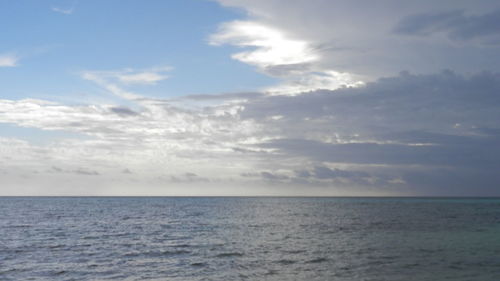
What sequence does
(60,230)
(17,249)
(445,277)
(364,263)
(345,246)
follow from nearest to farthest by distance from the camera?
(445,277)
(364,263)
(17,249)
(345,246)
(60,230)

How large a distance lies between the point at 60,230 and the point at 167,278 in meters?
39.1

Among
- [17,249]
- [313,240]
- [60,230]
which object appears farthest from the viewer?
[60,230]

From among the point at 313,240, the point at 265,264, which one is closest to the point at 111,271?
the point at 265,264

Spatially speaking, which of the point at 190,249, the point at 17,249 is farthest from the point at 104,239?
the point at 190,249

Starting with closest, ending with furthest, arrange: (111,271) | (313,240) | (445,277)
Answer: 1. (445,277)
2. (111,271)
3. (313,240)

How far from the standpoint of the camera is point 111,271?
32.1m

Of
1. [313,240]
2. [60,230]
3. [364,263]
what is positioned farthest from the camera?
[60,230]

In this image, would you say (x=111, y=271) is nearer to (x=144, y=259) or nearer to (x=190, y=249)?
(x=144, y=259)

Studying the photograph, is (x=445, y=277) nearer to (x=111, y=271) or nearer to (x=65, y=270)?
(x=111, y=271)

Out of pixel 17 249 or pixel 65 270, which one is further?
pixel 17 249

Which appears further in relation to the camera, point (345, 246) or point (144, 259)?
point (345, 246)

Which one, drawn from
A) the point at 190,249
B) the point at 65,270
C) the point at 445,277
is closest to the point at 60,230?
the point at 190,249

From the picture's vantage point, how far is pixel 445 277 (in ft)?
96.7

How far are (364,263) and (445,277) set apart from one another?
275 inches
